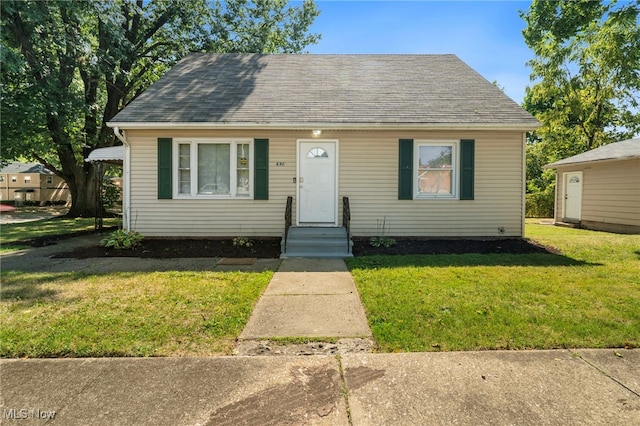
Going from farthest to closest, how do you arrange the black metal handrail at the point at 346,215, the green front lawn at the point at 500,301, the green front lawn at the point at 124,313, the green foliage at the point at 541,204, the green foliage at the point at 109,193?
the green foliage at the point at 109,193
the green foliage at the point at 541,204
the black metal handrail at the point at 346,215
the green front lawn at the point at 500,301
the green front lawn at the point at 124,313

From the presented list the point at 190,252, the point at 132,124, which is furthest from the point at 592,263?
the point at 132,124

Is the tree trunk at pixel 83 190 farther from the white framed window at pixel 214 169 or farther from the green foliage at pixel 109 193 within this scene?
the white framed window at pixel 214 169

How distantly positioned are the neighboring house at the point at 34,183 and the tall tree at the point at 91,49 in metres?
17.1

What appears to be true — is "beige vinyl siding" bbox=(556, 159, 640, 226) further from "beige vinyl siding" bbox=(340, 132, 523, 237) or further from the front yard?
the front yard

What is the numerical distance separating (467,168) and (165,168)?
765 centimetres

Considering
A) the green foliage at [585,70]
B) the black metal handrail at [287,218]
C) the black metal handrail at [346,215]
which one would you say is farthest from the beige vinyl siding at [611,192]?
the black metal handrail at [287,218]

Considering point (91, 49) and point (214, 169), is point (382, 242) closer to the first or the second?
point (214, 169)

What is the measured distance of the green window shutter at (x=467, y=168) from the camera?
8.28 metres

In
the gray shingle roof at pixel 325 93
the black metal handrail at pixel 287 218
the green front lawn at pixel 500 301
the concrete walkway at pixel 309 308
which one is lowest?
the concrete walkway at pixel 309 308

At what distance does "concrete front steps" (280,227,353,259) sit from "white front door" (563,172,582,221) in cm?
1135

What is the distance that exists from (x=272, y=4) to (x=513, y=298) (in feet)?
60.4

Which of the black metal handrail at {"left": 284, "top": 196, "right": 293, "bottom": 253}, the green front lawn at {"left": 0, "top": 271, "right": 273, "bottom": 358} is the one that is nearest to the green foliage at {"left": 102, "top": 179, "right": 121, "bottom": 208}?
the green front lawn at {"left": 0, "top": 271, "right": 273, "bottom": 358}

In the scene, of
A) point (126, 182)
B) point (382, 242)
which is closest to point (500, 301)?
point (382, 242)

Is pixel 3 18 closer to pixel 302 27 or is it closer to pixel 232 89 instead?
pixel 232 89
